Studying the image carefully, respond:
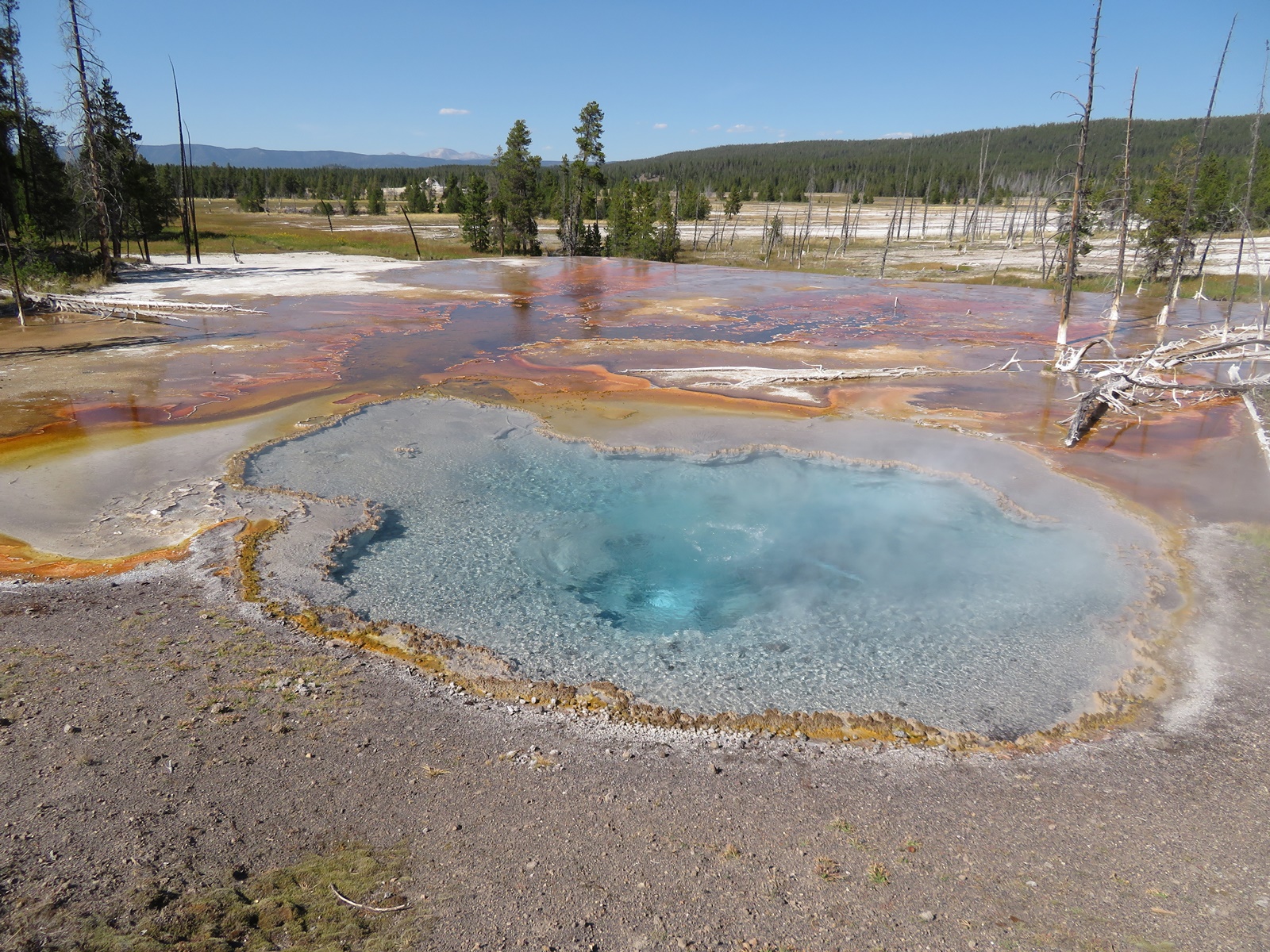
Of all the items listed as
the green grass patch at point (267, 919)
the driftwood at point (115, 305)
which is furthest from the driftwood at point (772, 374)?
the driftwood at point (115, 305)

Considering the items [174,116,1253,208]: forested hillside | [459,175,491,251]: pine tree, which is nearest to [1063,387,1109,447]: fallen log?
[459,175,491,251]: pine tree

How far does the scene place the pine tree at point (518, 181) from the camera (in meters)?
44.9

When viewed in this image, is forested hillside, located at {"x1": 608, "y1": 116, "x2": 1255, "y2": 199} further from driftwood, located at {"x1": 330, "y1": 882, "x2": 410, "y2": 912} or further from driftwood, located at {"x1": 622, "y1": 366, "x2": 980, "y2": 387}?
driftwood, located at {"x1": 330, "y1": 882, "x2": 410, "y2": 912}

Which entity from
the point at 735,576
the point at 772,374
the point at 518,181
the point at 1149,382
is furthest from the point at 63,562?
the point at 518,181

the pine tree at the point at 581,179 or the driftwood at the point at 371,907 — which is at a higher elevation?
the pine tree at the point at 581,179

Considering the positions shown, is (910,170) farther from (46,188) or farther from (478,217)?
(46,188)

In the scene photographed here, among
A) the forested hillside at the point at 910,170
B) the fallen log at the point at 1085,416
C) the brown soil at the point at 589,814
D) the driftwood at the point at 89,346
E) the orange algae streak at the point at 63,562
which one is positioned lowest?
the brown soil at the point at 589,814

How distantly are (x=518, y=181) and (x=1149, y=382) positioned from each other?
1538 inches

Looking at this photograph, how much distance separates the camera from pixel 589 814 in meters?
5.04

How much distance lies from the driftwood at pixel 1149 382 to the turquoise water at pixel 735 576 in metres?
4.84

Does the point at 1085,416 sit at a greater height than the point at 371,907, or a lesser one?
greater

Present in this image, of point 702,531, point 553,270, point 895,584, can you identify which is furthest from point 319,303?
point 895,584

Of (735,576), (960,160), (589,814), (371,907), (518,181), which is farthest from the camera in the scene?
(960,160)

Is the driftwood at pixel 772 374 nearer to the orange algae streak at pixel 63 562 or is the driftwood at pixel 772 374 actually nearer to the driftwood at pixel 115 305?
the orange algae streak at pixel 63 562
